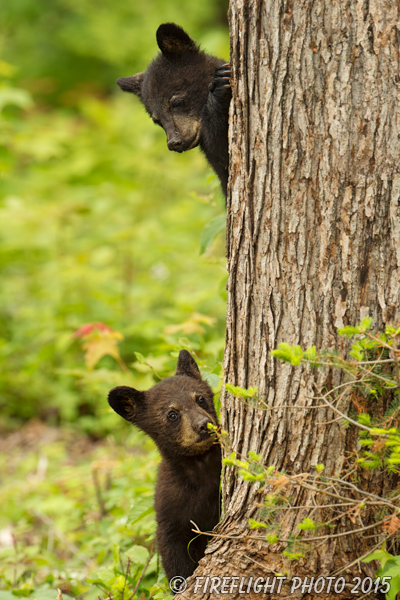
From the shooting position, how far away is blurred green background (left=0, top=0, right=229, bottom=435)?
6578 mm

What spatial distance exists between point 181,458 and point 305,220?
5.17 feet

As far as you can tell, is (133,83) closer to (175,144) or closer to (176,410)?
(175,144)

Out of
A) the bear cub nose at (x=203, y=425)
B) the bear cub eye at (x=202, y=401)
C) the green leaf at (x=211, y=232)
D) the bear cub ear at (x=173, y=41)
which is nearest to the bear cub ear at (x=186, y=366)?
the bear cub eye at (x=202, y=401)

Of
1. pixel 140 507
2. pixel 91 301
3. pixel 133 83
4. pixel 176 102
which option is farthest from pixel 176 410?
pixel 91 301

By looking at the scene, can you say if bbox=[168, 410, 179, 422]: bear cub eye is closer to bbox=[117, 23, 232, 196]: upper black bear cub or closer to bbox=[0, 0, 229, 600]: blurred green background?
bbox=[0, 0, 229, 600]: blurred green background

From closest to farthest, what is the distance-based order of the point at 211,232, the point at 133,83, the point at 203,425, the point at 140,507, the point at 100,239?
1. the point at 203,425
2. the point at 140,507
3. the point at 211,232
4. the point at 133,83
5. the point at 100,239

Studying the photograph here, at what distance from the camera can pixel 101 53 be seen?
13195 millimetres

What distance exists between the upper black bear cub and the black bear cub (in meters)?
1.20

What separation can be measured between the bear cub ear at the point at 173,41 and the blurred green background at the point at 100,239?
798 mm

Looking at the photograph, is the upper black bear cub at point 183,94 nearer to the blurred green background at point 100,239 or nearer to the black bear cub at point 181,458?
the blurred green background at point 100,239

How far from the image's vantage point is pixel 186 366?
3773mm

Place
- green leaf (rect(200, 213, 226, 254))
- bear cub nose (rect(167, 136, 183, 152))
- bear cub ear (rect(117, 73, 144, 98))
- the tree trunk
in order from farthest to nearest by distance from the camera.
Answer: bear cub ear (rect(117, 73, 144, 98)) → green leaf (rect(200, 213, 226, 254)) → bear cub nose (rect(167, 136, 183, 152)) → the tree trunk

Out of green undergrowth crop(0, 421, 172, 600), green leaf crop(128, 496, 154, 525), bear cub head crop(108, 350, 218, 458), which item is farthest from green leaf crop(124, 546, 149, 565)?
bear cub head crop(108, 350, 218, 458)

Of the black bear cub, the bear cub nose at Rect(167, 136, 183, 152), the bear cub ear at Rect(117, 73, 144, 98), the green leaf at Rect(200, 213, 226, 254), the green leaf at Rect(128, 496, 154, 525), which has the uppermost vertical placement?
the bear cub ear at Rect(117, 73, 144, 98)
